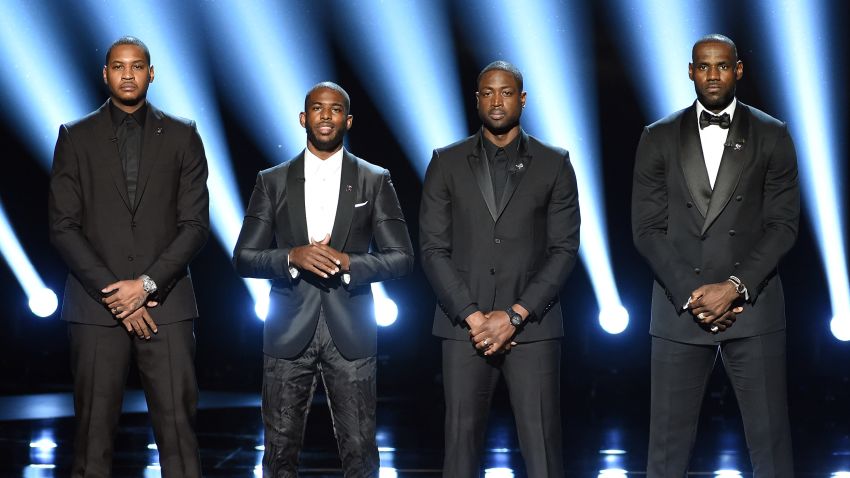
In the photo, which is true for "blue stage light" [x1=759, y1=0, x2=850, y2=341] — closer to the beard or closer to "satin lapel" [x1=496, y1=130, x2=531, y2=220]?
"satin lapel" [x1=496, y1=130, x2=531, y2=220]

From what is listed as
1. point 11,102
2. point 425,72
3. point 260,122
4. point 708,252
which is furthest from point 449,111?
point 708,252

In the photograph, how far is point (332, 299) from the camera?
13.0 feet

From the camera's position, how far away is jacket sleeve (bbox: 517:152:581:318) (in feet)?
12.4

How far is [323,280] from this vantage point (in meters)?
3.98

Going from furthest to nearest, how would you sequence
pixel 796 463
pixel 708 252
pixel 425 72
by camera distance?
pixel 425 72
pixel 796 463
pixel 708 252

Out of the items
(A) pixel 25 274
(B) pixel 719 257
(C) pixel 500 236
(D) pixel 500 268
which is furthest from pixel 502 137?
(A) pixel 25 274

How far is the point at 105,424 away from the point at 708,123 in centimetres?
227

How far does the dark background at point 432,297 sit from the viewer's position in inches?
259

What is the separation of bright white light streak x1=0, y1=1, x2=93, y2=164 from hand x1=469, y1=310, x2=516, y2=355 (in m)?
3.77

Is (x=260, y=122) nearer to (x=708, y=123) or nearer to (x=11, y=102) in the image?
(x=11, y=102)

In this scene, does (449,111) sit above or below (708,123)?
above

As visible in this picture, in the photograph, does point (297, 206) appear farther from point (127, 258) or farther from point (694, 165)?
point (694, 165)

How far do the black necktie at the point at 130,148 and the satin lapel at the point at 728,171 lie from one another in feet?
6.34

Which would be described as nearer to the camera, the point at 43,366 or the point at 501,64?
the point at 501,64
